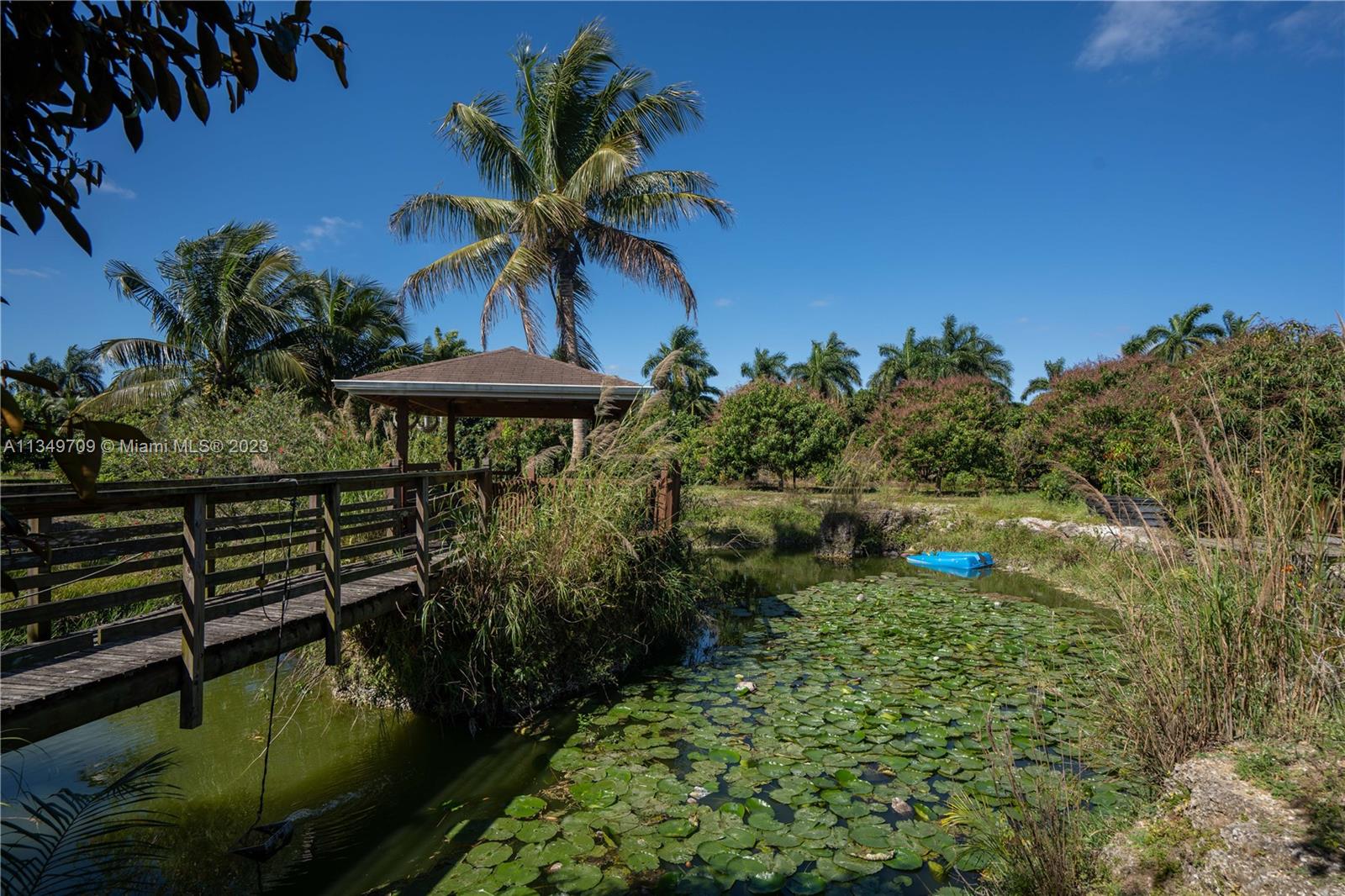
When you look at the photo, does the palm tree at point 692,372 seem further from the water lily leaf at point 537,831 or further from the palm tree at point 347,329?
the water lily leaf at point 537,831

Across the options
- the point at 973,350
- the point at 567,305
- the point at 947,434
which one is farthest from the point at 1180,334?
the point at 567,305

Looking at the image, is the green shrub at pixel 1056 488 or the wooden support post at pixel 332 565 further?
the green shrub at pixel 1056 488

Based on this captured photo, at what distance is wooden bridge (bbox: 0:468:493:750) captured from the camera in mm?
2584

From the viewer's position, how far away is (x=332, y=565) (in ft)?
13.3

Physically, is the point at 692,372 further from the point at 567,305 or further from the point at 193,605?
the point at 193,605

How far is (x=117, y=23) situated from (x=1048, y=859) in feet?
12.4

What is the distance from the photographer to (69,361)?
4244cm

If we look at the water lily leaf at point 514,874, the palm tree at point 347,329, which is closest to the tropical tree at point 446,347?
the palm tree at point 347,329

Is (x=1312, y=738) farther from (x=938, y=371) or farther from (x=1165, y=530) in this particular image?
(x=938, y=371)

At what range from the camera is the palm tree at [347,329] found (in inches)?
672

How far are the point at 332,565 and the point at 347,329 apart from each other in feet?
51.1

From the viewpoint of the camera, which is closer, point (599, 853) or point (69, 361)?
point (599, 853)

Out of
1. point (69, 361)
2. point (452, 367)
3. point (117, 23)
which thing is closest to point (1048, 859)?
point (117, 23)

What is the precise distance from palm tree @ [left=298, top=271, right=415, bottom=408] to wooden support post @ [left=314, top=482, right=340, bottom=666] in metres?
14.1
